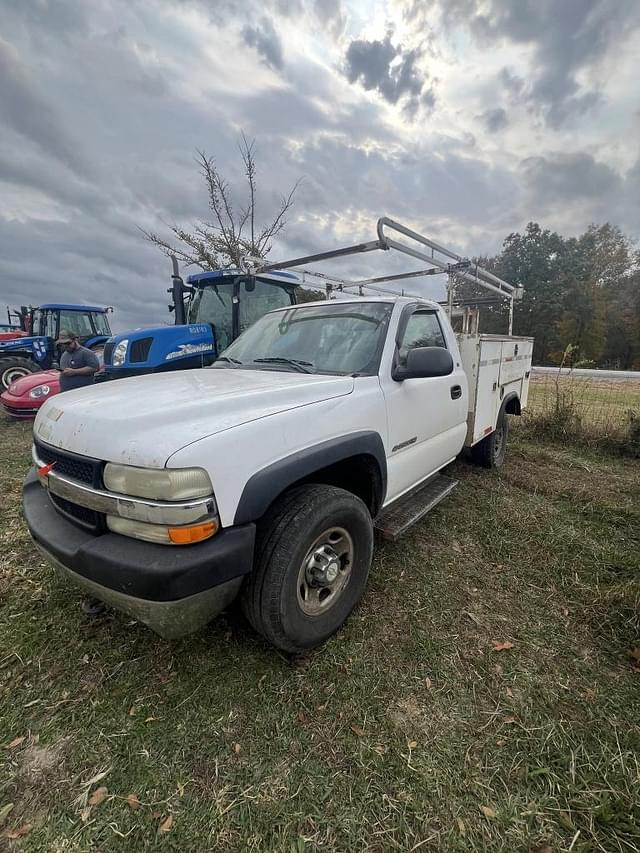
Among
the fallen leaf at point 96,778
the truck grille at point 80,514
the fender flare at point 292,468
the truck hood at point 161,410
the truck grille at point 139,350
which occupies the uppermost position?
the truck grille at point 139,350

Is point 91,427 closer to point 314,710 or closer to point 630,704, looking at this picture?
point 314,710

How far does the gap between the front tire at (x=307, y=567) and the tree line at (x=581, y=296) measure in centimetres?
3543

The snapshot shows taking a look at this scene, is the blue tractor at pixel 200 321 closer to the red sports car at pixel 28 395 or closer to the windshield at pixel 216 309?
the windshield at pixel 216 309

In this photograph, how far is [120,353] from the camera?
229 inches

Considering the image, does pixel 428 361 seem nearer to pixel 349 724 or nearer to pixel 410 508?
pixel 410 508

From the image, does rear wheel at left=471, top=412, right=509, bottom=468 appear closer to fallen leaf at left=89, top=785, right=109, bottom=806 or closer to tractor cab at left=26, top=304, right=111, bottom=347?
fallen leaf at left=89, top=785, right=109, bottom=806

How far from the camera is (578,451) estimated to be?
19.9 feet

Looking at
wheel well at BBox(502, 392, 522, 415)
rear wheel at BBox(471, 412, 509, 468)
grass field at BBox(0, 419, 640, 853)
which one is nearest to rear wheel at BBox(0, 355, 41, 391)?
grass field at BBox(0, 419, 640, 853)

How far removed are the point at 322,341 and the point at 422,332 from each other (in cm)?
90

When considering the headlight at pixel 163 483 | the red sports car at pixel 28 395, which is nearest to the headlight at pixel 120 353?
the red sports car at pixel 28 395

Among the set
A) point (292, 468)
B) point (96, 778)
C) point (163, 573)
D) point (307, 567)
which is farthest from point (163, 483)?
point (96, 778)

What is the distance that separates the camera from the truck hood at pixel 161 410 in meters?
1.60

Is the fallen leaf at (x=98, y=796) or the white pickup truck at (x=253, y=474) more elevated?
the white pickup truck at (x=253, y=474)

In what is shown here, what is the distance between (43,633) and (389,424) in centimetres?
246
